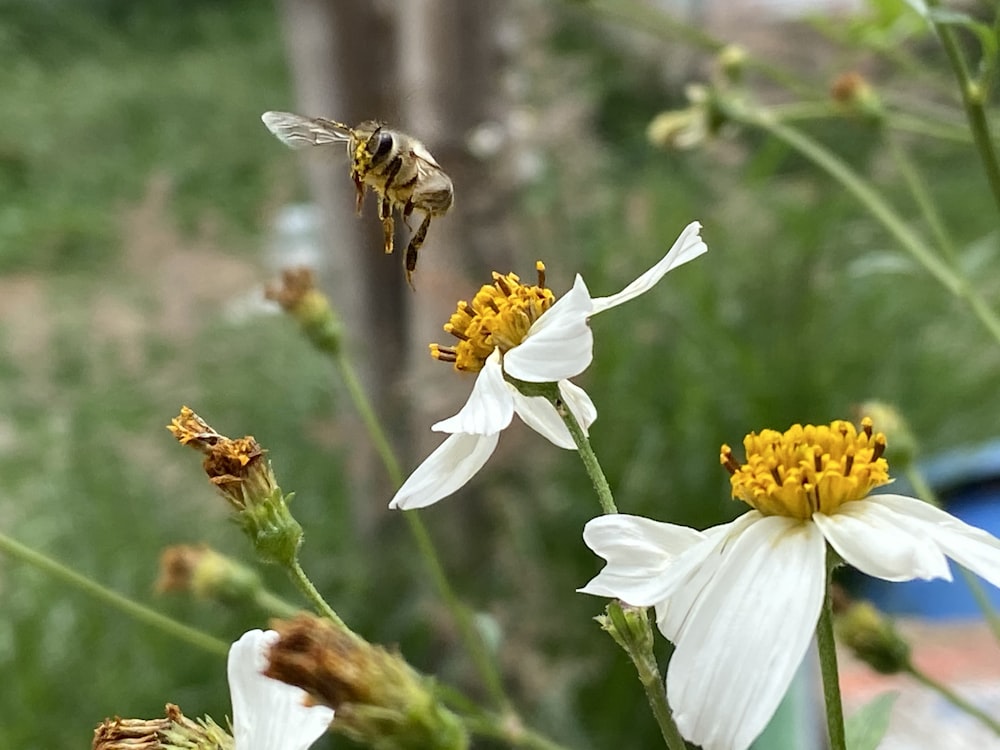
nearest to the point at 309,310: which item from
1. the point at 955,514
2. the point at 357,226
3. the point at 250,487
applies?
the point at 250,487

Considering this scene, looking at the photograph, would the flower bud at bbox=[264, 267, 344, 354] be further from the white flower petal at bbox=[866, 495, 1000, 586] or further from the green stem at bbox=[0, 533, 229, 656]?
the white flower petal at bbox=[866, 495, 1000, 586]

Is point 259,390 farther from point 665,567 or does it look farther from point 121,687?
point 665,567

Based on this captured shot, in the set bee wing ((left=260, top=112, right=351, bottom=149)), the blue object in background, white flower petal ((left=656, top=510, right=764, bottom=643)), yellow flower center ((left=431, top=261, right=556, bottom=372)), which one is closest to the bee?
bee wing ((left=260, top=112, right=351, bottom=149))

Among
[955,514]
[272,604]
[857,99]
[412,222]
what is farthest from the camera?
[955,514]

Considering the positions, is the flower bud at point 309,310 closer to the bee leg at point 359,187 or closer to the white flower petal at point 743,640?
the bee leg at point 359,187

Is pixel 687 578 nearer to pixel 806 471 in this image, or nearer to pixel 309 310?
pixel 806 471

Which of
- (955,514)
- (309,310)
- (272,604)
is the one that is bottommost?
(955,514)

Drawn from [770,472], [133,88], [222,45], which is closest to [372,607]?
[770,472]

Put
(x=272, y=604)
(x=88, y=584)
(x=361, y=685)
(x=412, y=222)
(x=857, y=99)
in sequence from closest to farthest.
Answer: (x=361, y=685) < (x=88, y=584) < (x=272, y=604) < (x=857, y=99) < (x=412, y=222)
